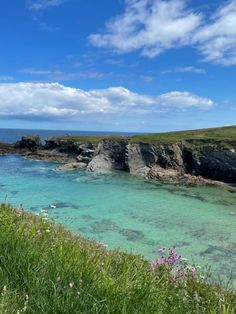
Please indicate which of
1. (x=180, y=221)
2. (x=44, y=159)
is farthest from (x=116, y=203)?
(x=44, y=159)

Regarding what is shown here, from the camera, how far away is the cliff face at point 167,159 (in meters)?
56.2

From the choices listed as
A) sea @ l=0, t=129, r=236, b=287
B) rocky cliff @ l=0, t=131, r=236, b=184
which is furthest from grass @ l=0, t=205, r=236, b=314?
rocky cliff @ l=0, t=131, r=236, b=184

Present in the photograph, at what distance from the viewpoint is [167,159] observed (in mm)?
61438

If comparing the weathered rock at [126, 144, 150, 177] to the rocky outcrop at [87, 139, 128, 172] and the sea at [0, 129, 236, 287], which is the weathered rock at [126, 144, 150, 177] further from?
the sea at [0, 129, 236, 287]

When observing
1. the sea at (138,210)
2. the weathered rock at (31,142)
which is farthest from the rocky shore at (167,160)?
the weathered rock at (31,142)

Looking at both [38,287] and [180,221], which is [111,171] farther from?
[38,287]

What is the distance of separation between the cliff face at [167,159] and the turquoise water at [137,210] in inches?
207

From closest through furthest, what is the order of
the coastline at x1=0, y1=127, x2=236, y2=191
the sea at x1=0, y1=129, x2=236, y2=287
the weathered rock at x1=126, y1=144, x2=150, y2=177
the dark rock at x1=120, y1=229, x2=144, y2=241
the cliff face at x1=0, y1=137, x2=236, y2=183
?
the sea at x1=0, y1=129, x2=236, y2=287, the dark rock at x1=120, y1=229, x2=144, y2=241, the coastline at x1=0, y1=127, x2=236, y2=191, the cliff face at x1=0, y1=137, x2=236, y2=183, the weathered rock at x1=126, y1=144, x2=150, y2=177

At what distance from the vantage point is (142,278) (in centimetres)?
553

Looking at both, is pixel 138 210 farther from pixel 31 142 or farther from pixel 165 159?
pixel 31 142

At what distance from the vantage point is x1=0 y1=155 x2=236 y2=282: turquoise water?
23.1 metres

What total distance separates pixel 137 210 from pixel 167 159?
2829 cm

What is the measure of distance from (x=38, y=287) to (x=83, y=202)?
106 ft

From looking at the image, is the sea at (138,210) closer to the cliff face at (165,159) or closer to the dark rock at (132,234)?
the dark rock at (132,234)
